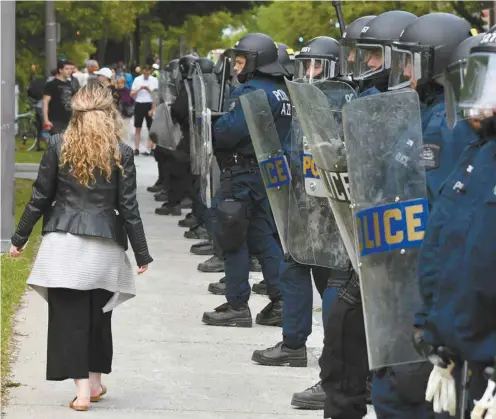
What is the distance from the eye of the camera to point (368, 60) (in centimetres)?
623

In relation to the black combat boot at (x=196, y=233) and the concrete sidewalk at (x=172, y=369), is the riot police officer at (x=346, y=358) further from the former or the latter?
the black combat boot at (x=196, y=233)

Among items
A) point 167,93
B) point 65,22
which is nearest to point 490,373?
point 167,93

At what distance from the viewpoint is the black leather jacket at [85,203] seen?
21.9 feet

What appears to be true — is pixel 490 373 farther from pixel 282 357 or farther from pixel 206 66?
pixel 206 66

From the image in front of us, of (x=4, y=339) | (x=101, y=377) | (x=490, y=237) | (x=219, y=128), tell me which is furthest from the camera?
(x=219, y=128)

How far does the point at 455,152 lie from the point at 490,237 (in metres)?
0.92

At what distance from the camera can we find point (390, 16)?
638 centimetres

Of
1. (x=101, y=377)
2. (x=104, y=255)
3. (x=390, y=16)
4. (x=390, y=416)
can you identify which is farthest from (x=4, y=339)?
(x=390, y=416)

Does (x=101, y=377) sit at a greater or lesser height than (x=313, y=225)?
lesser

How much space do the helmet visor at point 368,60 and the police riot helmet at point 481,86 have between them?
2.12 meters

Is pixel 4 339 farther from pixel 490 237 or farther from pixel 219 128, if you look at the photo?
pixel 490 237

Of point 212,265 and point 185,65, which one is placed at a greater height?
point 185,65

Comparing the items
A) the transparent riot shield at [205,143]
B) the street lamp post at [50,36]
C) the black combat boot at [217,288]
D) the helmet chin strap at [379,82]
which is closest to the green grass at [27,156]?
the street lamp post at [50,36]

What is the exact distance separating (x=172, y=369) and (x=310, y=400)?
1.21m
